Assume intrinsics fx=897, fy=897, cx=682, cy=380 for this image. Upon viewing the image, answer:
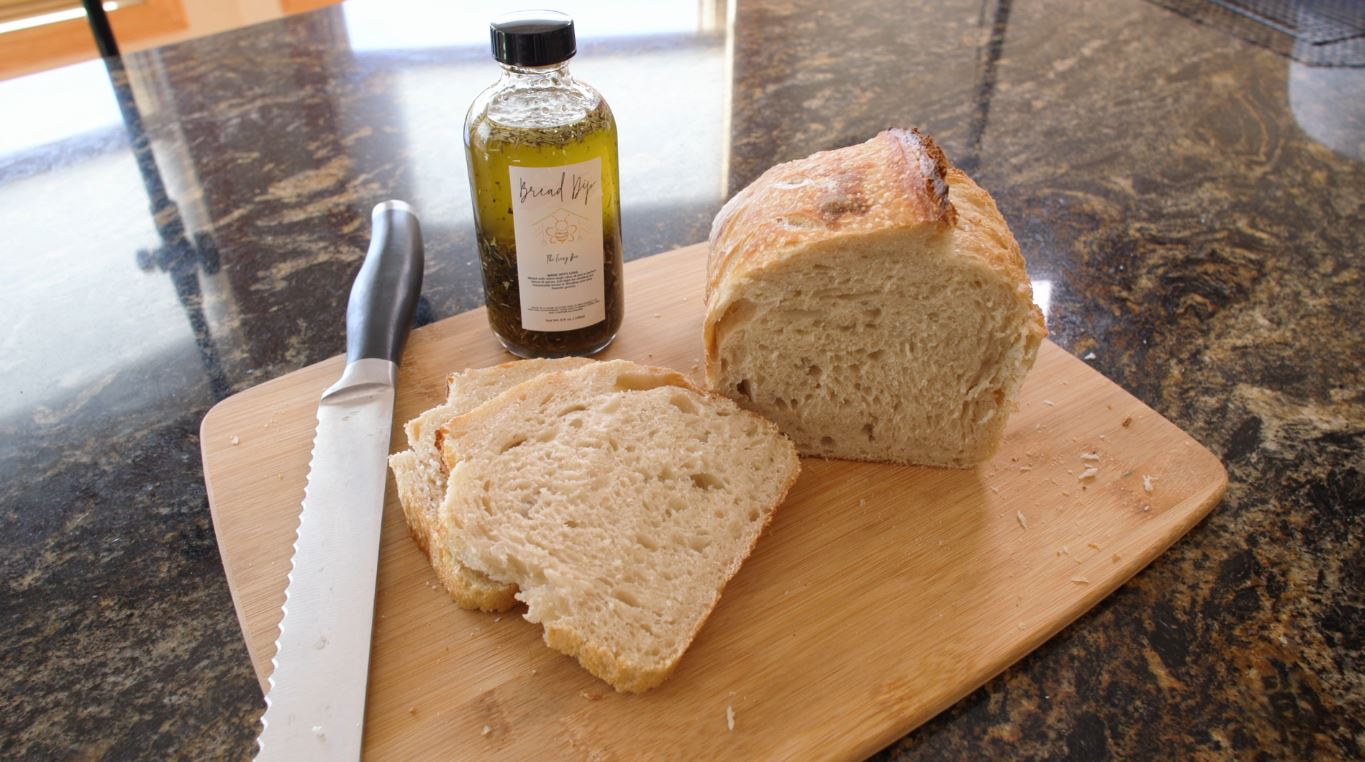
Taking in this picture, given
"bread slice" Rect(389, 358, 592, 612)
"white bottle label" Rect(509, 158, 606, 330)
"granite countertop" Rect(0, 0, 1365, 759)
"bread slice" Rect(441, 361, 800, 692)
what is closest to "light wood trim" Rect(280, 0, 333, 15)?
"granite countertop" Rect(0, 0, 1365, 759)

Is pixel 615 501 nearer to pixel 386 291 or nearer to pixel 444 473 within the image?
pixel 444 473

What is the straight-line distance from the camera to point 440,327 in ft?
7.32

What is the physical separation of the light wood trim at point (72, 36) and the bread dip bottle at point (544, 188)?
5204 mm

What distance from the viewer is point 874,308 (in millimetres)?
1759

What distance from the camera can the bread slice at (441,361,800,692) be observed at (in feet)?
4.86

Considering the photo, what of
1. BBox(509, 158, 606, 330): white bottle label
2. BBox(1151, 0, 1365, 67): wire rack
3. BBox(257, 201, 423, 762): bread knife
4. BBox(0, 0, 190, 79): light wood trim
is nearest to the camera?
BBox(257, 201, 423, 762): bread knife

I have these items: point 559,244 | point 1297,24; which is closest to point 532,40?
point 559,244

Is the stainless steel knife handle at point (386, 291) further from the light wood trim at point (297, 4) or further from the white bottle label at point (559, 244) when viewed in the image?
the light wood trim at point (297, 4)

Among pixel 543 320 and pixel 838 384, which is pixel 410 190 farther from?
pixel 838 384

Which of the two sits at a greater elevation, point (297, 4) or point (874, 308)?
point (874, 308)

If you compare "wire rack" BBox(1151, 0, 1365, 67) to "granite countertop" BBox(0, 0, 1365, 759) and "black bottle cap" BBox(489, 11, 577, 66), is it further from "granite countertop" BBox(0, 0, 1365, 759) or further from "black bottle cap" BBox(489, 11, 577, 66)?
"black bottle cap" BBox(489, 11, 577, 66)

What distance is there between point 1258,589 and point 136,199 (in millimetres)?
3092

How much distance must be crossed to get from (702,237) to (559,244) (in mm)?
806

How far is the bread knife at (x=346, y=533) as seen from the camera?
4.44 feet
